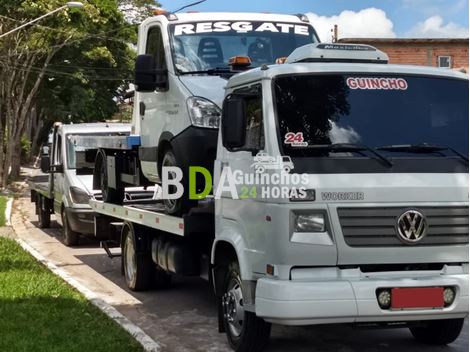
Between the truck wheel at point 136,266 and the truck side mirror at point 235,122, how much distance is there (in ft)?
11.5

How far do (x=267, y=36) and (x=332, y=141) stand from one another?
294 centimetres

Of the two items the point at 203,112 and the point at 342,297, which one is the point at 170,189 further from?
the point at 342,297

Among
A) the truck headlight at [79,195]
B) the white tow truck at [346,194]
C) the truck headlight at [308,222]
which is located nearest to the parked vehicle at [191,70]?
the white tow truck at [346,194]

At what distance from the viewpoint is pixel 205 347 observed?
675 centimetres

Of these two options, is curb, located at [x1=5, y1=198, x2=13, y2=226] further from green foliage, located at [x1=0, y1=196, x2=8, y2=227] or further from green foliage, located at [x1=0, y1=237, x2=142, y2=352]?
green foliage, located at [x1=0, y1=237, x2=142, y2=352]

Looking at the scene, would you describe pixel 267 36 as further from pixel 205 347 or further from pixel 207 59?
pixel 205 347

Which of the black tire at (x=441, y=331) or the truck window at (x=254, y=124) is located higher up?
the truck window at (x=254, y=124)

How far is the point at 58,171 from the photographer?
1479 cm

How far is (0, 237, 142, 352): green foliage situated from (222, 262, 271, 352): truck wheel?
802 millimetres

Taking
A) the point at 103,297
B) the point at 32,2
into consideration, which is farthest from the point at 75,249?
the point at 32,2

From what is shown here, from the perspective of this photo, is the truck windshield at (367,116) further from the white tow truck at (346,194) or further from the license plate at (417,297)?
the license plate at (417,297)

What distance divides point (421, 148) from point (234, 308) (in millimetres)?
2044

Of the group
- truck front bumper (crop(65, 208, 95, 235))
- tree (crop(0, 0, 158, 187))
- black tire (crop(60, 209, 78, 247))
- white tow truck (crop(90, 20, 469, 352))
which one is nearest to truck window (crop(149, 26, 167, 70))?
white tow truck (crop(90, 20, 469, 352))

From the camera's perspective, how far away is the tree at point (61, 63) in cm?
2792
